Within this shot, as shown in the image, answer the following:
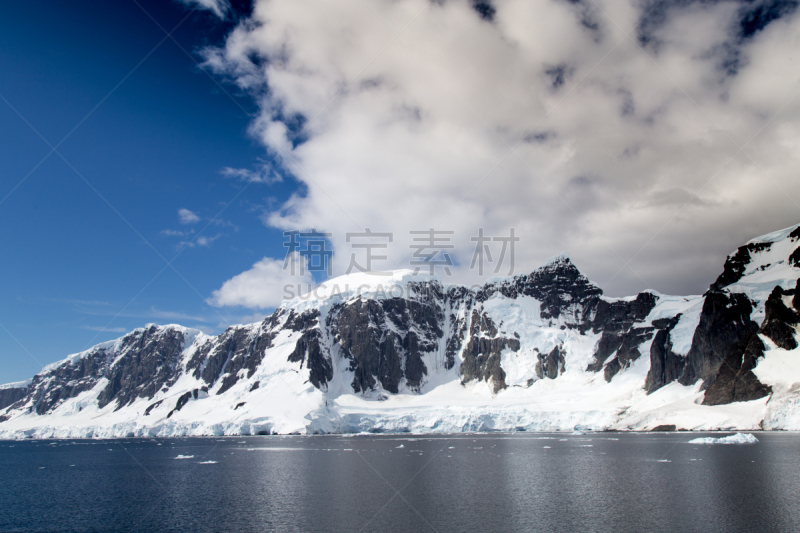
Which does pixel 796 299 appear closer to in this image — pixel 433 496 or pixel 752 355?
pixel 752 355

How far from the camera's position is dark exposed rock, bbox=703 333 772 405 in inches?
6796

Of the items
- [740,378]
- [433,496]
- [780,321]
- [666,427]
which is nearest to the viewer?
[433,496]

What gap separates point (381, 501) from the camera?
5288 cm

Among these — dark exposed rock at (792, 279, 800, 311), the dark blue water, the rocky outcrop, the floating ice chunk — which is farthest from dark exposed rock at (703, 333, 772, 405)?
the dark blue water

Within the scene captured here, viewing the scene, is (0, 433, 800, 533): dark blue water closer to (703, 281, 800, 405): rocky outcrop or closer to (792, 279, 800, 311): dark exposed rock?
(703, 281, 800, 405): rocky outcrop

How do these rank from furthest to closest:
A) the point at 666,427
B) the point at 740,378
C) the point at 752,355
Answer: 1. the point at 666,427
2. the point at 740,378
3. the point at 752,355

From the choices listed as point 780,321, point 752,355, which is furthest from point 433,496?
point 780,321

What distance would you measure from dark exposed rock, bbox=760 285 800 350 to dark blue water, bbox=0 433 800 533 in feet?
357

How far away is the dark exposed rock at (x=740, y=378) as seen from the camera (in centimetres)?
17262

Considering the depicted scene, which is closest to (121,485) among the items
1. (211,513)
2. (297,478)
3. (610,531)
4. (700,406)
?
(297,478)

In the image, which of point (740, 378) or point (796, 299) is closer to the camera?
point (796, 299)

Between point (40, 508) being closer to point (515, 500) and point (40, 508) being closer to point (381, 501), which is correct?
point (381, 501)

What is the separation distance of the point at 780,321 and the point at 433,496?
184m

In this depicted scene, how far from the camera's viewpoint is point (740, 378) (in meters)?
178
